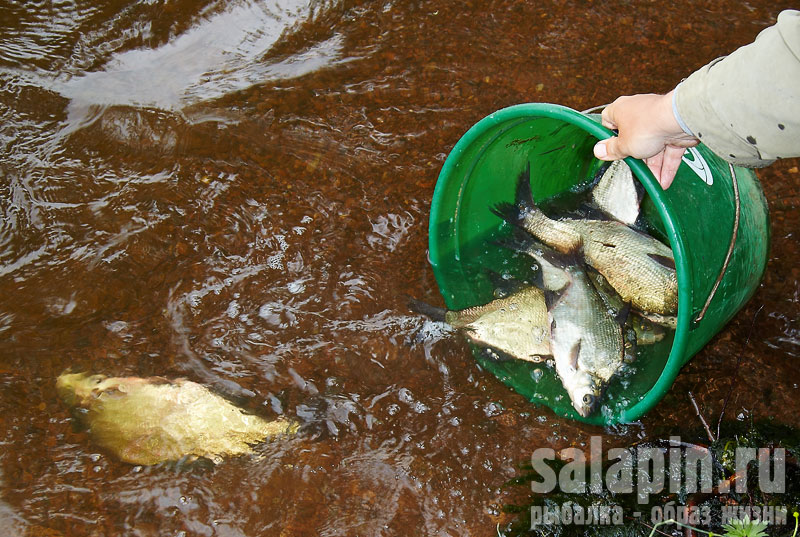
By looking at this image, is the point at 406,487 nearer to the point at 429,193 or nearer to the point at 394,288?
the point at 394,288

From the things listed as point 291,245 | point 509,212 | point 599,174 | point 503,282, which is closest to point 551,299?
point 503,282

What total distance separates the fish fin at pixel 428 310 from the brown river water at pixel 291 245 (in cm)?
6

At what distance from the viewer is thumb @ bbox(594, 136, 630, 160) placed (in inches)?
88.8

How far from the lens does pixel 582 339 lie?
3.03m

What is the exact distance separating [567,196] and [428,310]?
3.71ft

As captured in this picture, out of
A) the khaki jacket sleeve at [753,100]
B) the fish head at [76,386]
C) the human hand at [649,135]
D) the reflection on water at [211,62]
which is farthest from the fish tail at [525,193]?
the fish head at [76,386]

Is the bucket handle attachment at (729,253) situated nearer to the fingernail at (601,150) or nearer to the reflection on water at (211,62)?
the fingernail at (601,150)

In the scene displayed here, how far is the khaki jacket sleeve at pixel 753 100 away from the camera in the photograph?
5.83 ft

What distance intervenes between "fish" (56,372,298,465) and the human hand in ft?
6.50

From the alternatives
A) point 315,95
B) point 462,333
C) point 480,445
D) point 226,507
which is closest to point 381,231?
point 462,333

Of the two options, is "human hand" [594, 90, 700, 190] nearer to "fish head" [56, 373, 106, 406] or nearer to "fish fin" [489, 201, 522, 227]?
"fish fin" [489, 201, 522, 227]

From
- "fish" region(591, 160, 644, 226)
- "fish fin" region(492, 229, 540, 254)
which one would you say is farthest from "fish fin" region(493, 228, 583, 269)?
"fish" region(591, 160, 644, 226)

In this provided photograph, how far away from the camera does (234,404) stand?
3.13m

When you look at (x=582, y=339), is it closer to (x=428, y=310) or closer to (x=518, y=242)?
(x=518, y=242)
